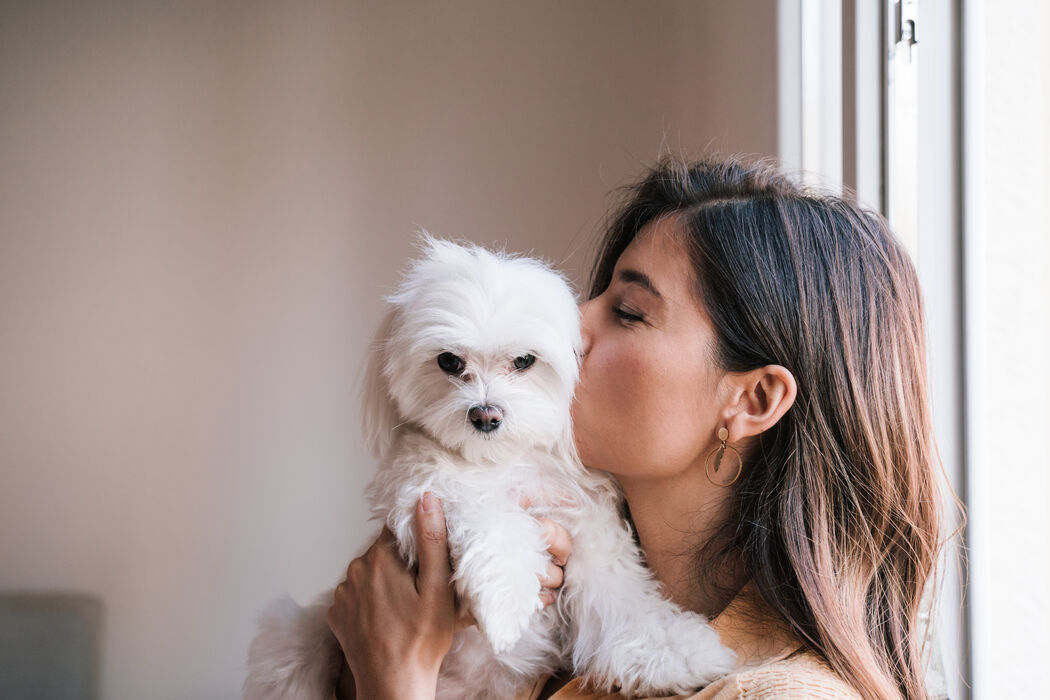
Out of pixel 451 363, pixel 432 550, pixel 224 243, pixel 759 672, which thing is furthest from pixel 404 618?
pixel 224 243

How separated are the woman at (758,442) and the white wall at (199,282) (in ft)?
4.77

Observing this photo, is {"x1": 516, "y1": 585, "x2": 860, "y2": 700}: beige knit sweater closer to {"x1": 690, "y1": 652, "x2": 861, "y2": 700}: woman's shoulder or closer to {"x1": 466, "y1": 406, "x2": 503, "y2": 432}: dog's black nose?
{"x1": 690, "y1": 652, "x2": 861, "y2": 700}: woman's shoulder

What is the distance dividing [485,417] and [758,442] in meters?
0.40

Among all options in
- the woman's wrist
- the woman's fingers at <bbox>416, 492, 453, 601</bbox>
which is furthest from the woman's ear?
the woman's wrist

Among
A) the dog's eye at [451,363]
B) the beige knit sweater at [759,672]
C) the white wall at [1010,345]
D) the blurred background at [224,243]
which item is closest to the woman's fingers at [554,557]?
the beige knit sweater at [759,672]

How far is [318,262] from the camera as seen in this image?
251 cm

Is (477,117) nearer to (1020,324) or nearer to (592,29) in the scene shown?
(592,29)

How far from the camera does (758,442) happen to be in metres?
1.11

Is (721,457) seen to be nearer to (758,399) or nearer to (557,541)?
(758,399)

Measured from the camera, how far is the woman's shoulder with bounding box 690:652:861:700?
32.0 inches

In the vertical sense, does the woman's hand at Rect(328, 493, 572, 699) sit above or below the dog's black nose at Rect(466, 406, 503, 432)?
below

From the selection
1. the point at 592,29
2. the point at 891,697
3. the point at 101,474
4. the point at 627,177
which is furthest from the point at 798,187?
the point at 101,474

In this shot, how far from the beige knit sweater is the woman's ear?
0.21m

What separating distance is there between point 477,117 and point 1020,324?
1.77 meters
